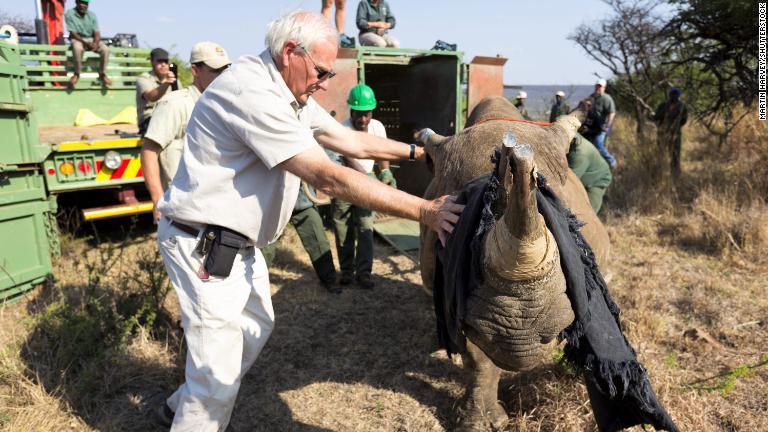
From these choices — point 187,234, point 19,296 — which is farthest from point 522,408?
point 19,296

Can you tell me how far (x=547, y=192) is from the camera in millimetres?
2295

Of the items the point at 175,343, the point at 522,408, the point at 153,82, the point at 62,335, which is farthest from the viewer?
the point at 153,82

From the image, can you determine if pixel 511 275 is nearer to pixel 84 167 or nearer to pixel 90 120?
pixel 84 167

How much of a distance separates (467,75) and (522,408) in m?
5.31

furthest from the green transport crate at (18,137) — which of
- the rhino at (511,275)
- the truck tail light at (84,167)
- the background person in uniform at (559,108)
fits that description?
the background person in uniform at (559,108)

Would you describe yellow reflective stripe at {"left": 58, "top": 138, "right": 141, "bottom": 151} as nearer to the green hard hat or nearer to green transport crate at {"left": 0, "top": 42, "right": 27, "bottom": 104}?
green transport crate at {"left": 0, "top": 42, "right": 27, "bottom": 104}

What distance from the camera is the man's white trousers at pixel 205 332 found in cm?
270

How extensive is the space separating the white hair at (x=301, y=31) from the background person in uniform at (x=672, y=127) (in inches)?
289

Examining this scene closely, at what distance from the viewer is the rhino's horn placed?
1610 mm

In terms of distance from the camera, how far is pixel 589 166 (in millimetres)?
5742

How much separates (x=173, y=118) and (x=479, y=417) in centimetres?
301

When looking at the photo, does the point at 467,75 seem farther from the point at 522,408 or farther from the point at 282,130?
the point at 282,130

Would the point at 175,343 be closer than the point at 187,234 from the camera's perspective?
No

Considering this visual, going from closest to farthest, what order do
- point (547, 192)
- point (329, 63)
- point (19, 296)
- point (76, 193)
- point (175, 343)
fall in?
point (547, 192)
point (329, 63)
point (175, 343)
point (19, 296)
point (76, 193)
